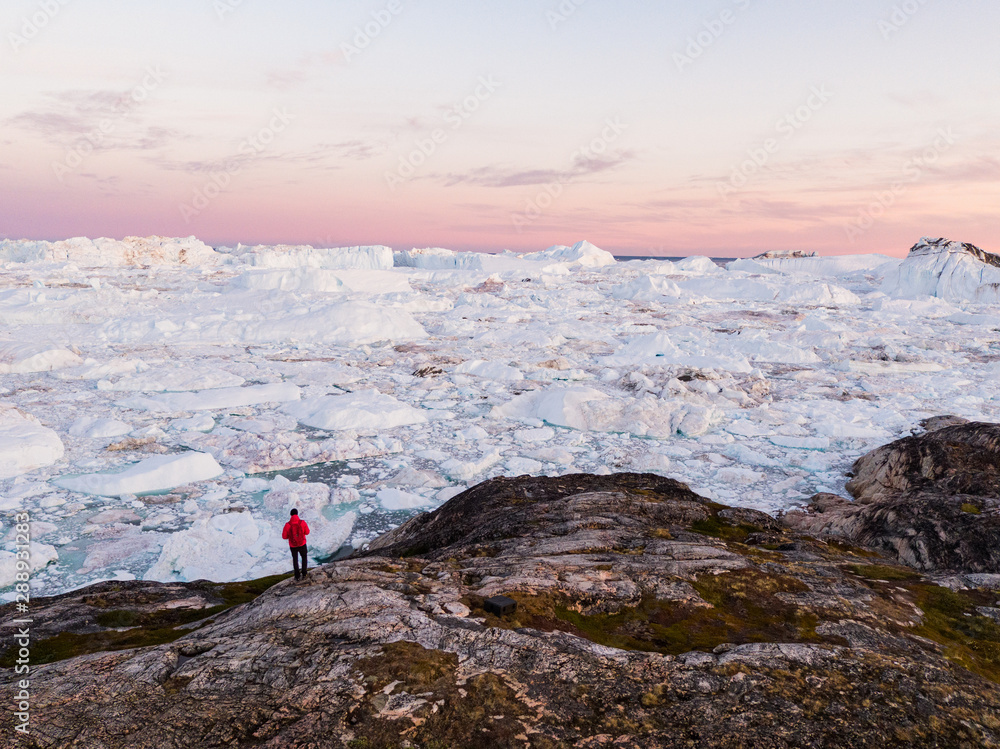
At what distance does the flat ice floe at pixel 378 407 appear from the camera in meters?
11.6

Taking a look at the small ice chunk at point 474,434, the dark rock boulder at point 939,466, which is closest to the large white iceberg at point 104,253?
the small ice chunk at point 474,434

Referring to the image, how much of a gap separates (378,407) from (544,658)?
13499 millimetres

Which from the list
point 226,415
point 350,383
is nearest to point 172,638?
point 226,415

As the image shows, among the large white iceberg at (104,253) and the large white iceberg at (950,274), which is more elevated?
the large white iceberg at (104,253)

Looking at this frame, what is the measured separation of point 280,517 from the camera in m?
11.6

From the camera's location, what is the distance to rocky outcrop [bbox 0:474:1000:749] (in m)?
3.95

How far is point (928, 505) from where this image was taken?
914 centimetres

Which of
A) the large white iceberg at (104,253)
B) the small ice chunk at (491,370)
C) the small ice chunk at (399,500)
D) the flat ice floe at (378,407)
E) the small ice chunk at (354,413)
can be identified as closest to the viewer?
the flat ice floe at (378,407)

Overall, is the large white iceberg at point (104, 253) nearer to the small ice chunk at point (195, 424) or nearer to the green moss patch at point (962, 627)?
the small ice chunk at point (195, 424)

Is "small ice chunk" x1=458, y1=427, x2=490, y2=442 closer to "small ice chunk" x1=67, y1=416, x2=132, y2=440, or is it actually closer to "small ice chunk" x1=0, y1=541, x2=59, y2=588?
"small ice chunk" x1=67, y1=416, x2=132, y2=440

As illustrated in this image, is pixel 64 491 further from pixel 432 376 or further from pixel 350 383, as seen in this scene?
pixel 432 376

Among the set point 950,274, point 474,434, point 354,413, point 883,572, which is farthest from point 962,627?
point 950,274

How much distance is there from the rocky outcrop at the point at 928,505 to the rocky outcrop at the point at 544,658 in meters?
1.98

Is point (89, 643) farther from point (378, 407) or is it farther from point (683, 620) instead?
point (378, 407)
